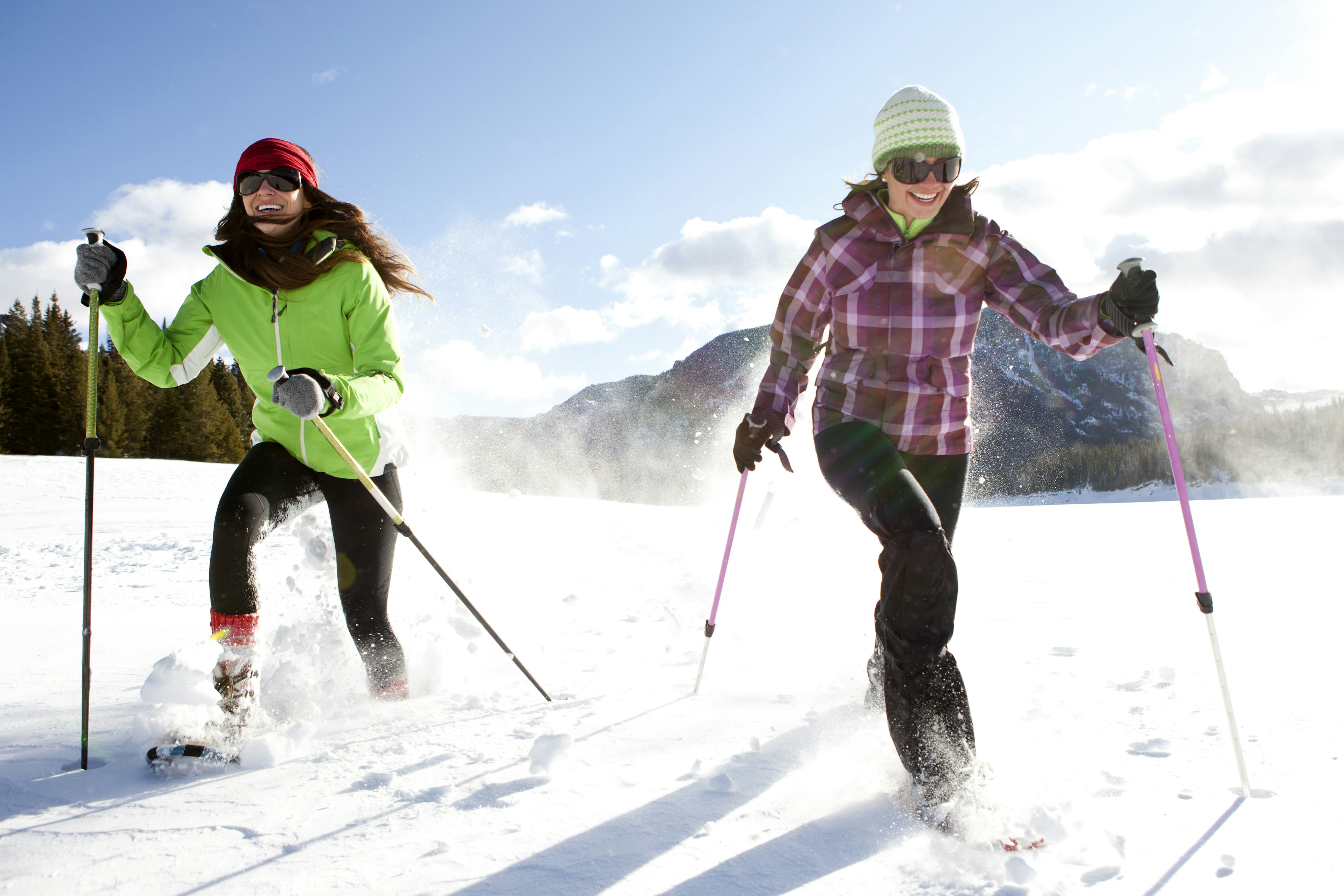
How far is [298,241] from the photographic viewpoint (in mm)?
2656

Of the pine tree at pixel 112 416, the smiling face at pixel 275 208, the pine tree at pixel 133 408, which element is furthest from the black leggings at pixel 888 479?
the pine tree at pixel 133 408

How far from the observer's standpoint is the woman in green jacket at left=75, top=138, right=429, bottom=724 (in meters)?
2.42

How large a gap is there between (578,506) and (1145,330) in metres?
10.3

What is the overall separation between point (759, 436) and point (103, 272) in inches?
90.8

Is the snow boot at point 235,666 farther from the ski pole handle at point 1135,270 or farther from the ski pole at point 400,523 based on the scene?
the ski pole handle at point 1135,270

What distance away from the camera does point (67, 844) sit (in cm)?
173

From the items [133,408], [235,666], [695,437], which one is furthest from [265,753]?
[695,437]

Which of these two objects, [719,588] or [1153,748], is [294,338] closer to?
[719,588]

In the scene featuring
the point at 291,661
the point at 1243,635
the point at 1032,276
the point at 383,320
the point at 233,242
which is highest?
the point at 233,242

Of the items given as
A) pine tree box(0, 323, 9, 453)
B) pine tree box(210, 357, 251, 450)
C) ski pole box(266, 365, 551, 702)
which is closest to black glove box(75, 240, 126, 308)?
ski pole box(266, 365, 551, 702)

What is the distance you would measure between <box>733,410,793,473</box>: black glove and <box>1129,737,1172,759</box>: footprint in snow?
142 cm

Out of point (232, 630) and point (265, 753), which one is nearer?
point (265, 753)

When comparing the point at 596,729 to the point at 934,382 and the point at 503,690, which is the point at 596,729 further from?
the point at 934,382

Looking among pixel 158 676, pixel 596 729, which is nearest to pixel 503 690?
pixel 596 729
